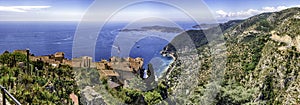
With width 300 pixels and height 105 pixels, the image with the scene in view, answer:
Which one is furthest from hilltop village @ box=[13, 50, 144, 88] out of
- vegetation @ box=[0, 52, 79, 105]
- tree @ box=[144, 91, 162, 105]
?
vegetation @ box=[0, 52, 79, 105]

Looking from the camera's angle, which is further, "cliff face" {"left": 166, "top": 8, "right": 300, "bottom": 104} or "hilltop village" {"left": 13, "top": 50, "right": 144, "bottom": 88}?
"cliff face" {"left": 166, "top": 8, "right": 300, "bottom": 104}

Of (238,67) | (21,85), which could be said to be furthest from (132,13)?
(238,67)

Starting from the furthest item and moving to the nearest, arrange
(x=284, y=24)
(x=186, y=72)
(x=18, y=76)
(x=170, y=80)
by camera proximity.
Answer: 1. (x=284, y=24)
2. (x=186, y=72)
3. (x=170, y=80)
4. (x=18, y=76)

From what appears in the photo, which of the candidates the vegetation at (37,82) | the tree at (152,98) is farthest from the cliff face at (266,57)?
the vegetation at (37,82)

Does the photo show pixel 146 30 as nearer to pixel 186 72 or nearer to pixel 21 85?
pixel 21 85

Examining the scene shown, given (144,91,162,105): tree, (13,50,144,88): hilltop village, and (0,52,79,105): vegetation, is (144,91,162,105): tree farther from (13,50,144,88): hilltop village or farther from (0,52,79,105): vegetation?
(0,52,79,105): vegetation

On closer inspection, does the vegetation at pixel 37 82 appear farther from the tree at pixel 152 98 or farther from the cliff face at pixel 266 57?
the cliff face at pixel 266 57

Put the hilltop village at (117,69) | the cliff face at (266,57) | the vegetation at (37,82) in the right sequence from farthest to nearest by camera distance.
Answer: the cliff face at (266,57) < the hilltop village at (117,69) < the vegetation at (37,82)

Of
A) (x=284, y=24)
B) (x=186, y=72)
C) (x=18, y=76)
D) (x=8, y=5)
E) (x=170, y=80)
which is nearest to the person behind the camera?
(x=18, y=76)

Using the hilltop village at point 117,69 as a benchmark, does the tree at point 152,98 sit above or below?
below

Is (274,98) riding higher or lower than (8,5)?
lower

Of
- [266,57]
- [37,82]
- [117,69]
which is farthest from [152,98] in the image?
[266,57]
